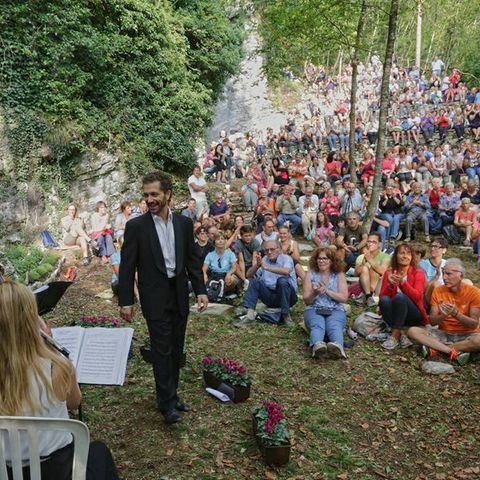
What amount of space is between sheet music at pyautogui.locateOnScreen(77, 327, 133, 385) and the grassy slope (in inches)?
23.6

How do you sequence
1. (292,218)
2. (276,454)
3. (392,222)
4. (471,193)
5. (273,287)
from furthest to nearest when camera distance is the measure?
1. (292,218)
2. (471,193)
3. (392,222)
4. (273,287)
5. (276,454)

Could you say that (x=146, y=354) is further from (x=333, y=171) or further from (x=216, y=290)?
(x=333, y=171)

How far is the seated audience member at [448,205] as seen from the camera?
412 inches

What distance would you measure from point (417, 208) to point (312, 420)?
782cm

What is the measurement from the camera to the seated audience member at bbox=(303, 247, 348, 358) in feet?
16.9

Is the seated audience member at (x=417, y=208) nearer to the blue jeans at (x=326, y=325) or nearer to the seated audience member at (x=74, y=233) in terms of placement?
the blue jeans at (x=326, y=325)

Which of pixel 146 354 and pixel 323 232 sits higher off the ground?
pixel 323 232

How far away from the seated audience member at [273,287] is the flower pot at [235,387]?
74.8 inches

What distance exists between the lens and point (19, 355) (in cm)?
191

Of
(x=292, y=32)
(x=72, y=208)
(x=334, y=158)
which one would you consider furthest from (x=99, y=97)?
(x=334, y=158)

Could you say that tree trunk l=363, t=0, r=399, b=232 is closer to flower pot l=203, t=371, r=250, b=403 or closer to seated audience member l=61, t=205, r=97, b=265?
flower pot l=203, t=371, r=250, b=403

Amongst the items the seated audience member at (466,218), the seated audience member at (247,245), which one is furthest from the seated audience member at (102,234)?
the seated audience member at (466,218)

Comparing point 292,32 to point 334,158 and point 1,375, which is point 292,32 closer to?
point 334,158

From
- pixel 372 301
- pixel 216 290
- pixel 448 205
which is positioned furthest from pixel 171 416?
pixel 448 205
